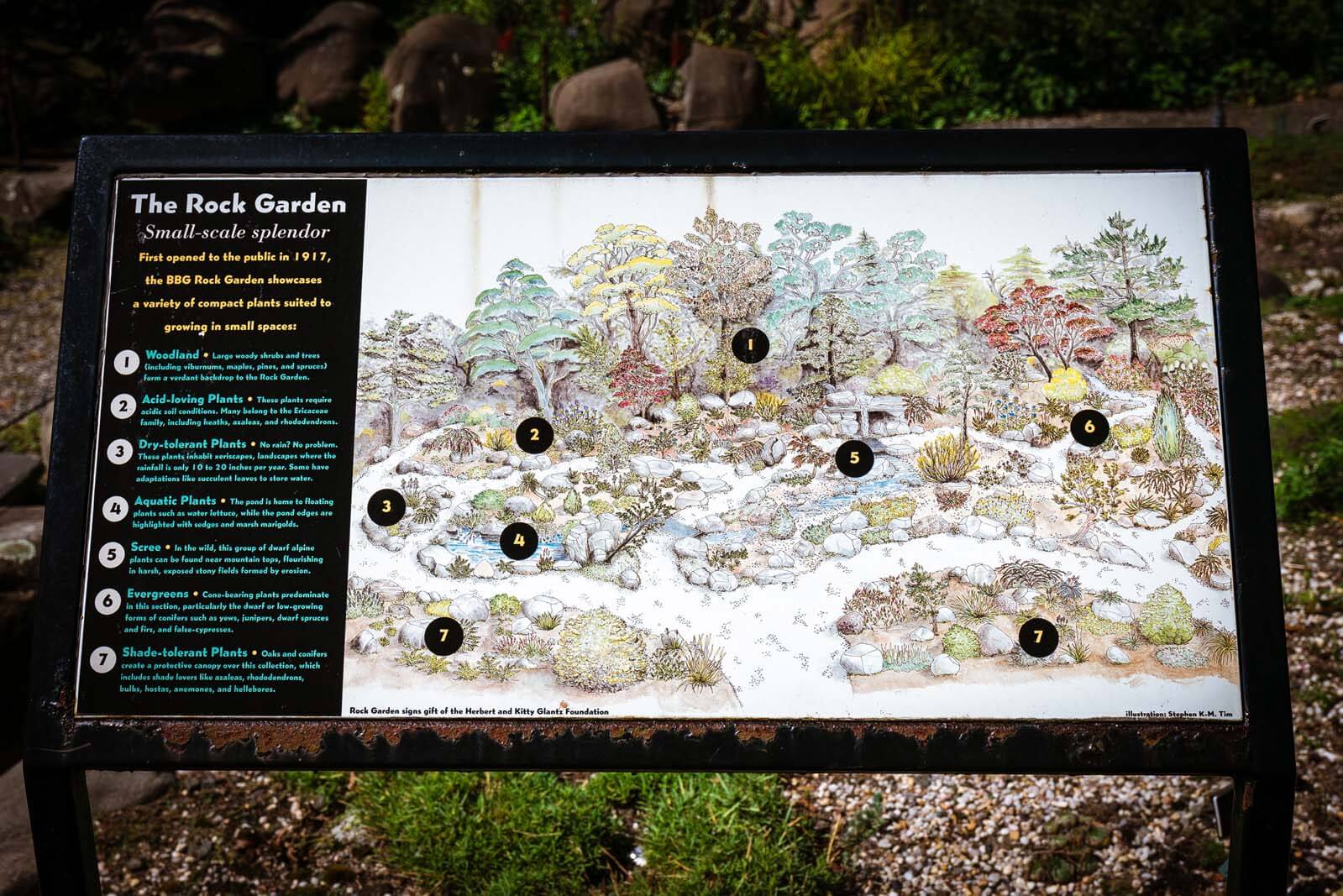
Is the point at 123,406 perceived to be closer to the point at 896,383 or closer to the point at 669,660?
the point at 669,660

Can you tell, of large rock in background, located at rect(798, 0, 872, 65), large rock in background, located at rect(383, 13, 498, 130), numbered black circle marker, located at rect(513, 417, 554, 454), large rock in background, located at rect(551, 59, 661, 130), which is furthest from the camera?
large rock in background, located at rect(798, 0, 872, 65)

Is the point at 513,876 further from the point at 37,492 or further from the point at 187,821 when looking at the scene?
the point at 37,492

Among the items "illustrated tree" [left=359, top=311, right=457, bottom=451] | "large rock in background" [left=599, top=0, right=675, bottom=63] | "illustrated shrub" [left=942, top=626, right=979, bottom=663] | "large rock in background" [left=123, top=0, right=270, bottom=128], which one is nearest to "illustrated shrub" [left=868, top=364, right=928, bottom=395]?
"illustrated shrub" [left=942, top=626, right=979, bottom=663]

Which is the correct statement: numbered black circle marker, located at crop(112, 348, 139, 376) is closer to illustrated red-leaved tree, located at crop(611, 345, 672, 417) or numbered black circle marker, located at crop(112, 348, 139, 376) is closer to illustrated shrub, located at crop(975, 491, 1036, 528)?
illustrated red-leaved tree, located at crop(611, 345, 672, 417)

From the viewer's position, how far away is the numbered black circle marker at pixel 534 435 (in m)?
1.86

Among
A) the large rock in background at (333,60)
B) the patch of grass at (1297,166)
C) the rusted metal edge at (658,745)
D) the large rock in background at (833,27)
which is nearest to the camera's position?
the rusted metal edge at (658,745)

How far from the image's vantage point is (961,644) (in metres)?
1.80

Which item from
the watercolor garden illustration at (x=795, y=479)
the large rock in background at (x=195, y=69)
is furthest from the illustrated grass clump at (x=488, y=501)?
the large rock in background at (x=195, y=69)

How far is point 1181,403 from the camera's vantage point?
6.05 ft

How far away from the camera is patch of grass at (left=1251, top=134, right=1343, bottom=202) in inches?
210

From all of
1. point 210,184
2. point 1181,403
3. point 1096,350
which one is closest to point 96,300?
point 210,184

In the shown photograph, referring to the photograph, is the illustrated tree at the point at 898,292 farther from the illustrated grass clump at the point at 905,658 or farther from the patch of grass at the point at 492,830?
the patch of grass at the point at 492,830

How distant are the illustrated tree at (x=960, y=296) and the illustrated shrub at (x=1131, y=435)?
34 cm

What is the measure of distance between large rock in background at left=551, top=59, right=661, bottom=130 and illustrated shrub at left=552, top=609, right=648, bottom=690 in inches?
221
